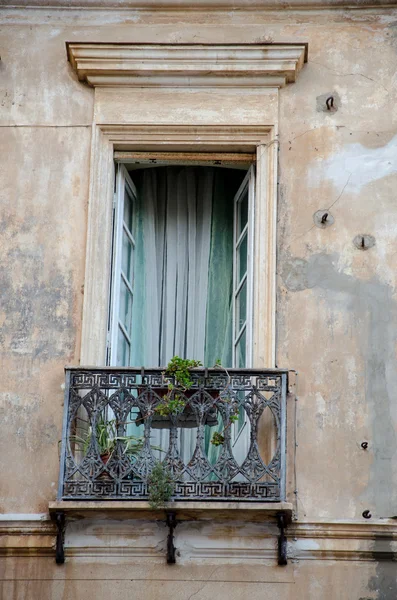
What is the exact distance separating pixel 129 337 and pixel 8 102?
1930 mm

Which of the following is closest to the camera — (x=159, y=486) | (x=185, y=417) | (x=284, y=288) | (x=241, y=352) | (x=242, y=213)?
(x=159, y=486)

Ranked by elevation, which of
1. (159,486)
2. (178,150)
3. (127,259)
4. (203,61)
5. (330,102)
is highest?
(203,61)

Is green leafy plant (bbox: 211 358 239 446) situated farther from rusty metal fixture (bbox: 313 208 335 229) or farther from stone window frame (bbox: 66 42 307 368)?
rusty metal fixture (bbox: 313 208 335 229)

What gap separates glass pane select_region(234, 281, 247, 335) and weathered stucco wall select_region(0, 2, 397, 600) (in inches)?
16.7

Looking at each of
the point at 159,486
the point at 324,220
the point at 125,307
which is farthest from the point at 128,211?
the point at 159,486

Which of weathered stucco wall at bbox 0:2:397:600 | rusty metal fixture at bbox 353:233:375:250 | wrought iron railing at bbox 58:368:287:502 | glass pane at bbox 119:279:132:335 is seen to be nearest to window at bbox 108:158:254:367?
glass pane at bbox 119:279:132:335

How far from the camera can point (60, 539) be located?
8.86m

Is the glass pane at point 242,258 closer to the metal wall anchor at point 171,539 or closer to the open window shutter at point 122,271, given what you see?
the open window shutter at point 122,271

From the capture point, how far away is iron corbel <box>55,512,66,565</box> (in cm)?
883

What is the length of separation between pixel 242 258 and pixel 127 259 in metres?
0.84

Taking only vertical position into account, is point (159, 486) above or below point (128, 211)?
below

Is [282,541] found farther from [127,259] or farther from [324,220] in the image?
[127,259]

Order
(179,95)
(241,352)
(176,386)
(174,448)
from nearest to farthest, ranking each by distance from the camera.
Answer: (174,448), (176,386), (241,352), (179,95)

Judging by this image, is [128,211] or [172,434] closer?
[172,434]
